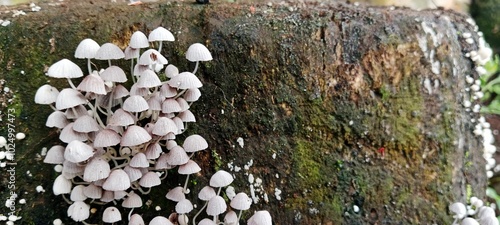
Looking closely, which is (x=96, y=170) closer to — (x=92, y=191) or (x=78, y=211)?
(x=92, y=191)

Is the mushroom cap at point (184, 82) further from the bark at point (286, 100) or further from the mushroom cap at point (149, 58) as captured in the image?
the bark at point (286, 100)

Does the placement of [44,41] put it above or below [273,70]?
above

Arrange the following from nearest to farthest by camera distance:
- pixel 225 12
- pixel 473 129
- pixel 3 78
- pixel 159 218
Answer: pixel 159 218
pixel 3 78
pixel 225 12
pixel 473 129

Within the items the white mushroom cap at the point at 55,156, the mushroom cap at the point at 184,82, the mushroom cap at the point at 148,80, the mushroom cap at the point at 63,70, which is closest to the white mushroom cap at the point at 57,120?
the white mushroom cap at the point at 55,156

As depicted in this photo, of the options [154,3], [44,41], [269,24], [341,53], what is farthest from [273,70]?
A: [44,41]

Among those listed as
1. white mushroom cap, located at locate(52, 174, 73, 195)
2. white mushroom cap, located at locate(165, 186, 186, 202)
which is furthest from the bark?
white mushroom cap, located at locate(52, 174, 73, 195)

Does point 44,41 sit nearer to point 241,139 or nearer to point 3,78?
point 3,78

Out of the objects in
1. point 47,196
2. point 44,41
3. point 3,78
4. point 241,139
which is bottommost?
point 47,196

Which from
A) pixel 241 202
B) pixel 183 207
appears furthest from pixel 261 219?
pixel 183 207
